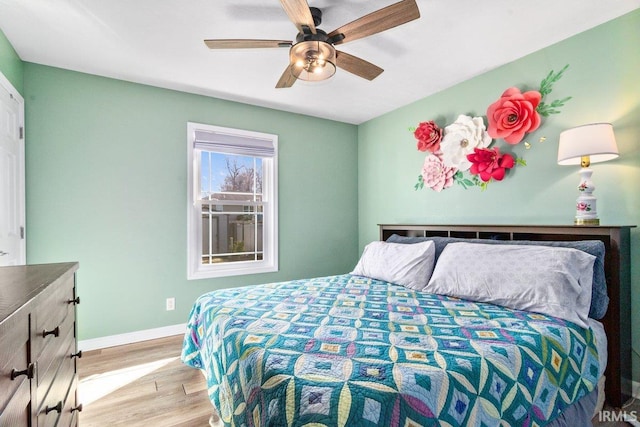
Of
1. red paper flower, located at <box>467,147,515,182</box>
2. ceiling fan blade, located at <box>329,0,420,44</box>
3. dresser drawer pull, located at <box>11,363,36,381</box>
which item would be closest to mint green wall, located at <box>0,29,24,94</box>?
ceiling fan blade, located at <box>329,0,420,44</box>

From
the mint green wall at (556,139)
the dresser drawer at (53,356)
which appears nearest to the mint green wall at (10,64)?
the dresser drawer at (53,356)

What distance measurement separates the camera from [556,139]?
7.93 ft

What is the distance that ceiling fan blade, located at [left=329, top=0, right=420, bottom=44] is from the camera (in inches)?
60.7

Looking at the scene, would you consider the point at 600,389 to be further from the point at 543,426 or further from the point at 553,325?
the point at 543,426

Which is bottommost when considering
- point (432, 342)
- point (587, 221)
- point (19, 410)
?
point (432, 342)

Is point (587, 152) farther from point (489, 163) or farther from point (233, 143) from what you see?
point (233, 143)

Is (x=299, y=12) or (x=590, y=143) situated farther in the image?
(x=590, y=143)

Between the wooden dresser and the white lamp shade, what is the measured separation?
2743mm

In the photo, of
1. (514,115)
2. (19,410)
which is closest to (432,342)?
(19,410)

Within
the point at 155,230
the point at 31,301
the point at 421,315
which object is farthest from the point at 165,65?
the point at 421,315

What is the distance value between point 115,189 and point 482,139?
3427 millimetres

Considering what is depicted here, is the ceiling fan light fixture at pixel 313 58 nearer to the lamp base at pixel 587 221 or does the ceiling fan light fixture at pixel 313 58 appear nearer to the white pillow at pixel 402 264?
the white pillow at pixel 402 264

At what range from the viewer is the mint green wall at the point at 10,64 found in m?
2.22

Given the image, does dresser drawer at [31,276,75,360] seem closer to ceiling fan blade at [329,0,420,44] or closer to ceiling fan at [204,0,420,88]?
ceiling fan at [204,0,420,88]
